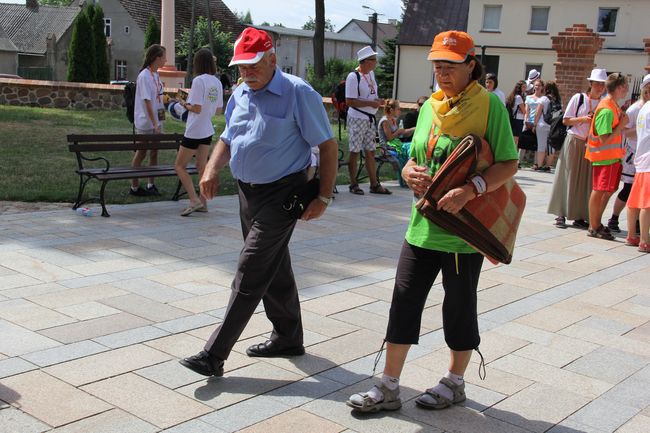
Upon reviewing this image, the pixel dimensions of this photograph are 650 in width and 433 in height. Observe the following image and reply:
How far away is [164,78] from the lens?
2422 centimetres

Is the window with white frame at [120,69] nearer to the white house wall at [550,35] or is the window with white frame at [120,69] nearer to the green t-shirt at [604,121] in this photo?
the white house wall at [550,35]

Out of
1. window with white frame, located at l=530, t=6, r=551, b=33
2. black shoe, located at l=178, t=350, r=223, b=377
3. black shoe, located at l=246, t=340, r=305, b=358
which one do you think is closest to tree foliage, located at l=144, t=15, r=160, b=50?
window with white frame, located at l=530, t=6, r=551, b=33

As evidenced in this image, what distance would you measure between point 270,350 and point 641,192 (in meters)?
5.26

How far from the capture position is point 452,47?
12.2 feet

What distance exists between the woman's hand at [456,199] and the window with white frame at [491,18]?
45.9 meters

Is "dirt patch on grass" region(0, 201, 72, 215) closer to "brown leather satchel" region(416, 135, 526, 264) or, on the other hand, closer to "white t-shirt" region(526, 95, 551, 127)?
"brown leather satchel" region(416, 135, 526, 264)

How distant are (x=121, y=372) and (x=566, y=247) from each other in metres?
5.70

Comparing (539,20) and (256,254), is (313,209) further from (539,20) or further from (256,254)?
(539,20)

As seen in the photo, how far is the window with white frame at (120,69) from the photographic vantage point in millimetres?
63125

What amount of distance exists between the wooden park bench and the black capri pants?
5.44 metres

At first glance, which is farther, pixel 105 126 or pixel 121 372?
pixel 105 126

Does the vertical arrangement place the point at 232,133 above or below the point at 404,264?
above

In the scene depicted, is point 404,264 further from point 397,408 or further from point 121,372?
point 121,372

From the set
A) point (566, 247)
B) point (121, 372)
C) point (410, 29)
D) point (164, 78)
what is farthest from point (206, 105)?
point (410, 29)
